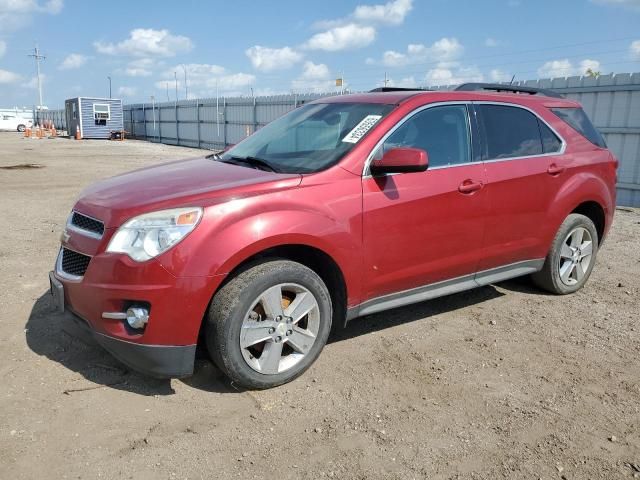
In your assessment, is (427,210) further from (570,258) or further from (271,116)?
(271,116)

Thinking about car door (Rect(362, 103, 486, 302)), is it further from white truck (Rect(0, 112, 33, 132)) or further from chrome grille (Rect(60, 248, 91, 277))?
white truck (Rect(0, 112, 33, 132))

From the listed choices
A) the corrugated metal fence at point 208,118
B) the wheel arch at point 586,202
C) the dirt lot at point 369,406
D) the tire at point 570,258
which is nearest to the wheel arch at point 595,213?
the wheel arch at point 586,202

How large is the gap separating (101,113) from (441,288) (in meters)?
38.4

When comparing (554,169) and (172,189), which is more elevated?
(554,169)

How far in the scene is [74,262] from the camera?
10.8 ft

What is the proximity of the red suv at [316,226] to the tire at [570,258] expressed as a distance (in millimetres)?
26

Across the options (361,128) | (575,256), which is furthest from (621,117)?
(361,128)

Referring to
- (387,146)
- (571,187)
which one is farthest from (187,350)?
(571,187)

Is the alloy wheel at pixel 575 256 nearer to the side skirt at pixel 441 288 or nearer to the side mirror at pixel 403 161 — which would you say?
the side skirt at pixel 441 288

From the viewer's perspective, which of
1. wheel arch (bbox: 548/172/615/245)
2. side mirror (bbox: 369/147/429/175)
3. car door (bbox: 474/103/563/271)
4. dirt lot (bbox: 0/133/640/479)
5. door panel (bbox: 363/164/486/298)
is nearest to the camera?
dirt lot (bbox: 0/133/640/479)

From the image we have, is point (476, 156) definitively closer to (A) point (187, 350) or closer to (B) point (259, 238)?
(B) point (259, 238)

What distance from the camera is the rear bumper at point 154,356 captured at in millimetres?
2965

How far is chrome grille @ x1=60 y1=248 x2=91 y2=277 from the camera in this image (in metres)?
3.16

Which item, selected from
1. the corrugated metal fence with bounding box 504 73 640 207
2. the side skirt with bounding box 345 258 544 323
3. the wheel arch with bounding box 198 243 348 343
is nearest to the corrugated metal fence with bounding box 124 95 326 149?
the corrugated metal fence with bounding box 504 73 640 207
